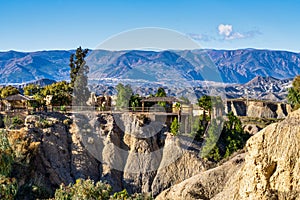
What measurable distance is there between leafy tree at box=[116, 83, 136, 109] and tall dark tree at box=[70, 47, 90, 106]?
3.68 m

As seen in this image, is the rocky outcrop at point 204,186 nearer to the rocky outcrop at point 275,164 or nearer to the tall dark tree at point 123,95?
the rocky outcrop at point 275,164

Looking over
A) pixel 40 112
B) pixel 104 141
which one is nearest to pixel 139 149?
pixel 104 141

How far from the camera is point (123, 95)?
43.7 metres

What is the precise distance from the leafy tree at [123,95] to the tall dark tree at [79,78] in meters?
3.68

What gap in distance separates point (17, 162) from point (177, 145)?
13.1 metres

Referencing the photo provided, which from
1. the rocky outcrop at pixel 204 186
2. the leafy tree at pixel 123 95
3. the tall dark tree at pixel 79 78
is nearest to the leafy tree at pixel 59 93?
the tall dark tree at pixel 79 78

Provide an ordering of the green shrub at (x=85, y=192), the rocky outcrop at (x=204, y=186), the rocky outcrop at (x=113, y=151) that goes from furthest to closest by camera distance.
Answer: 1. the rocky outcrop at (x=113, y=151)
2. the green shrub at (x=85, y=192)
3. the rocky outcrop at (x=204, y=186)

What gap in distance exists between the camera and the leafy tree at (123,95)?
43406 mm

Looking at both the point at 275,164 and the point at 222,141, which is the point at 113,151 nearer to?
the point at 222,141

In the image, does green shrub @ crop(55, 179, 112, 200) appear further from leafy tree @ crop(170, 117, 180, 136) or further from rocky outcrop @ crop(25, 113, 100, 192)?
leafy tree @ crop(170, 117, 180, 136)

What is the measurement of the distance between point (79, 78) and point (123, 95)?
5985 mm

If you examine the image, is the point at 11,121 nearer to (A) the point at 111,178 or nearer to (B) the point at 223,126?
(A) the point at 111,178

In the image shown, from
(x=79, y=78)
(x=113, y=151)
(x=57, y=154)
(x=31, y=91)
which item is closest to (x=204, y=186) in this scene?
(x=57, y=154)

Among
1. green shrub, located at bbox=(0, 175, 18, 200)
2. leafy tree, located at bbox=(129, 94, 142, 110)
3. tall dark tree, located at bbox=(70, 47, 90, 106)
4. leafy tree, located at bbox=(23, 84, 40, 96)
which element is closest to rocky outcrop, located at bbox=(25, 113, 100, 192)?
tall dark tree, located at bbox=(70, 47, 90, 106)
